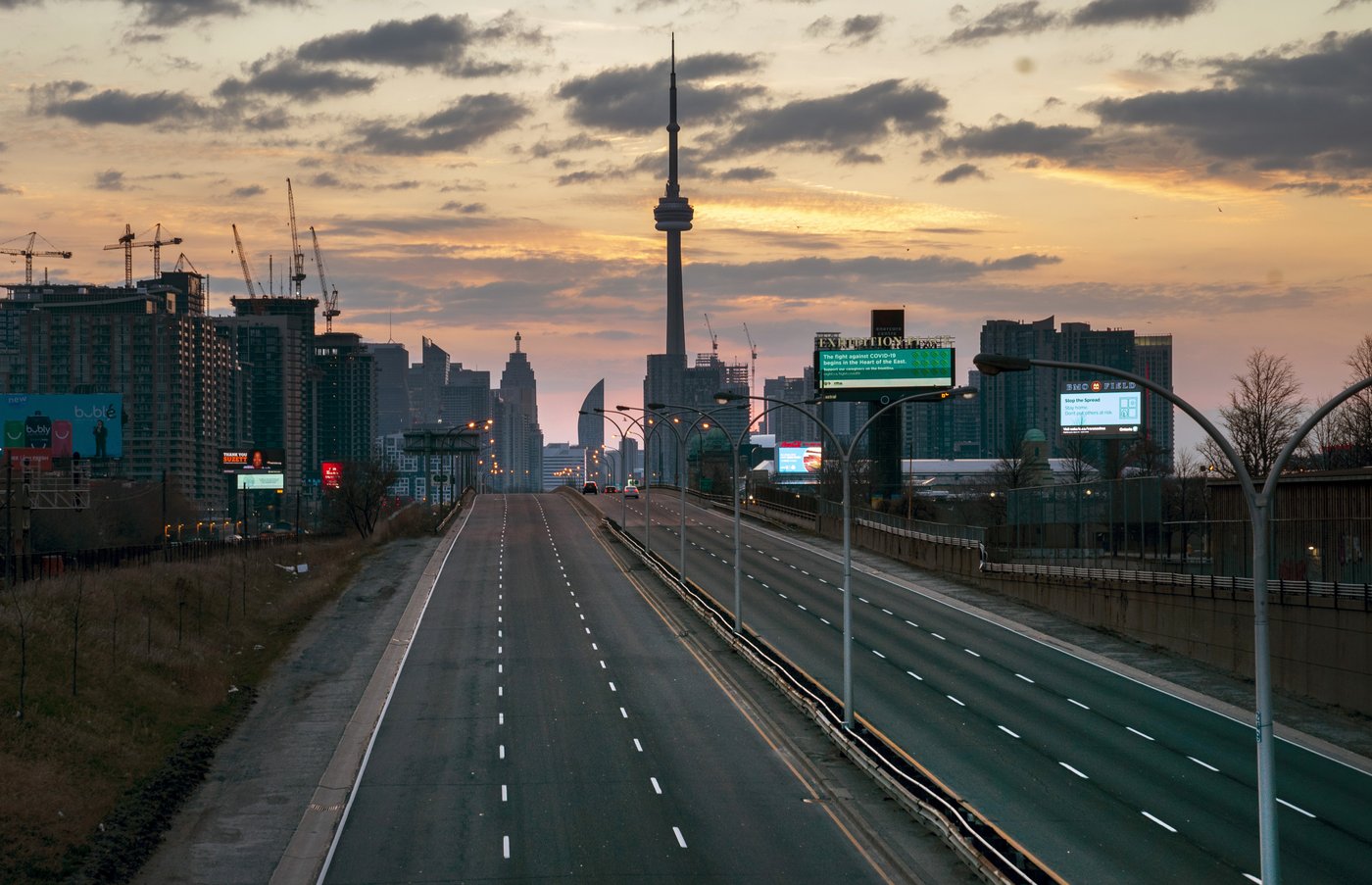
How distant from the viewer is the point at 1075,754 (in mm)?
41594

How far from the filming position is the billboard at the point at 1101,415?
141000 millimetres

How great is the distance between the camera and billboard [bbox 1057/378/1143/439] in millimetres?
141000

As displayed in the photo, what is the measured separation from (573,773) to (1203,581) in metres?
28.9

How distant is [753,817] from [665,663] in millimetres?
22365

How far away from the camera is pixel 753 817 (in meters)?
35.4

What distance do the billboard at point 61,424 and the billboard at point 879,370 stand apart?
187 ft

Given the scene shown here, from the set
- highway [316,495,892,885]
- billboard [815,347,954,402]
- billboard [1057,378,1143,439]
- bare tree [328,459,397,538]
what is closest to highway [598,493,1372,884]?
highway [316,495,892,885]

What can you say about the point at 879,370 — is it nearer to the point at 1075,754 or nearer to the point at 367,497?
the point at 367,497

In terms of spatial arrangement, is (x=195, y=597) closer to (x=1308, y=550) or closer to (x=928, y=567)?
(x=928, y=567)

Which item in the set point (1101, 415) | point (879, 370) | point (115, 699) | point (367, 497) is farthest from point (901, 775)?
point (1101, 415)

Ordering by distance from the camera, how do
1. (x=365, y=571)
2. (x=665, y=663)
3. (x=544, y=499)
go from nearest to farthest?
1. (x=665, y=663)
2. (x=365, y=571)
3. (x=544, y=499)

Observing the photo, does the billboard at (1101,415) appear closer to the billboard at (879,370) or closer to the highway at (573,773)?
the billboard at (879,370)

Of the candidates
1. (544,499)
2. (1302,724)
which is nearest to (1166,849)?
(1302,724)

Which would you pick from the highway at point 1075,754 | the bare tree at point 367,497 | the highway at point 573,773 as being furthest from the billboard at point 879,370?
the highway at point 573,773
